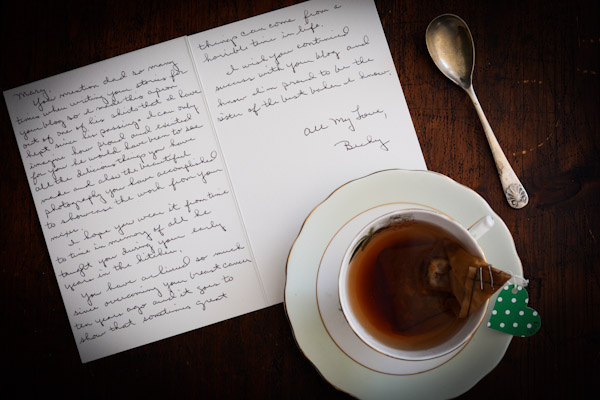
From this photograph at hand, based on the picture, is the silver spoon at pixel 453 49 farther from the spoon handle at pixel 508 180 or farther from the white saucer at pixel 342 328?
the white saucer at pixel 342 328

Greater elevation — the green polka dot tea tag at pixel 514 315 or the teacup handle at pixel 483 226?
the teacup handle at pixel 483 226

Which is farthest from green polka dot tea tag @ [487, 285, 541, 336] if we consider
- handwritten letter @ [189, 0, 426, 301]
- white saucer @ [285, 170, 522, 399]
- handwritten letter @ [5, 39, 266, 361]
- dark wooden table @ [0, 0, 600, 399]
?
handwritten letter @ [5, 39, 266, 361]

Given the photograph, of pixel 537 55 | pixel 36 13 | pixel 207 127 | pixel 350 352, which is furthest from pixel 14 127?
pixel 537 55

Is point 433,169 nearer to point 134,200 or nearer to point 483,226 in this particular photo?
point 483,226

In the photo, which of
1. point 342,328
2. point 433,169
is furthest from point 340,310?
point 433,169

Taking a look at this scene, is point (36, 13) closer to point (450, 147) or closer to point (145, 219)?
point (145, 219)

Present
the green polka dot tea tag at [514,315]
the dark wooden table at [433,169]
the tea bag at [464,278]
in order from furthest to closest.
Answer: the dark wooden table at [433,169] → the green polka dot tea tag at [514,315] → the tea bag at [464,278]

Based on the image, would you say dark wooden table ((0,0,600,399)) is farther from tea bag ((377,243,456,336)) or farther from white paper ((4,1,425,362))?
tea bag ((377,243,456,336))

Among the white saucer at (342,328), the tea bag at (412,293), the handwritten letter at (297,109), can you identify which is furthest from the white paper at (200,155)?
the tea bag at (412,293)
